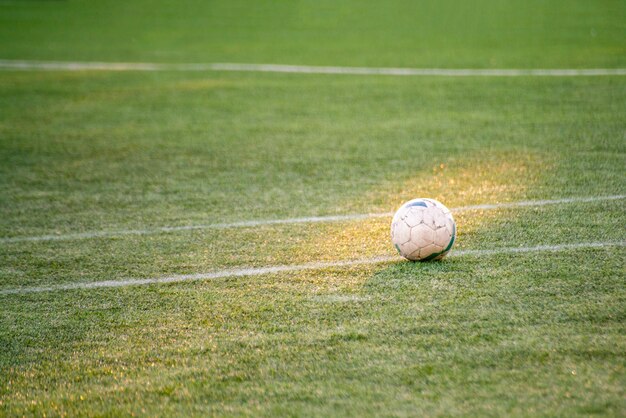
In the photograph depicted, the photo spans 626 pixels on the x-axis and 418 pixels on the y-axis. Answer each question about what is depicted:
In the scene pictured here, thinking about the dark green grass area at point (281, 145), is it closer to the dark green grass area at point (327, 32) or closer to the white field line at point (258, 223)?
the white field line at point (258, 223)

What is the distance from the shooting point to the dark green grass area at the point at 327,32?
1416cm

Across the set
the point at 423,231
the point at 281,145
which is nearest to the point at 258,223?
the point at 423,231

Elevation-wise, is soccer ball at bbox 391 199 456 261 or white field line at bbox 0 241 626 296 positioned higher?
soccer ball at bbox 391 199 456 261

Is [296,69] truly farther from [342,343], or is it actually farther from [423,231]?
[342,343]

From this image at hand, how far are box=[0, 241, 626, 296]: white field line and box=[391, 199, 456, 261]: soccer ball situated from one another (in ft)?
0.59

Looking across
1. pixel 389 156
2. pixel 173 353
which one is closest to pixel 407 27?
pixel 389 156

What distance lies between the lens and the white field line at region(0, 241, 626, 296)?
469 cm

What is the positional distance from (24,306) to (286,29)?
16.3 m

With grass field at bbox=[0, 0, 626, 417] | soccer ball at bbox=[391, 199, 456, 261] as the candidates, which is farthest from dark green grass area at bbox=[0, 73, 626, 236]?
soccer ball at bbox=[391, 199, 456, 261]

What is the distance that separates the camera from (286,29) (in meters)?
19.8

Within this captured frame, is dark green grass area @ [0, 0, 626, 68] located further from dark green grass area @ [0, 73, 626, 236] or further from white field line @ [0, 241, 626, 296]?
white field line @ [0, 241, 626, 296]

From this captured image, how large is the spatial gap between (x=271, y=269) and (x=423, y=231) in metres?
0.96

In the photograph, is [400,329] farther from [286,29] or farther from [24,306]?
[286,29]

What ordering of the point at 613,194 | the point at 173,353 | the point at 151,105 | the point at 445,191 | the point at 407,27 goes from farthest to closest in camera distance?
the point at 407,27, the point at 151,105, the point at 445,191, the point at 613,194, the point at 173,353
